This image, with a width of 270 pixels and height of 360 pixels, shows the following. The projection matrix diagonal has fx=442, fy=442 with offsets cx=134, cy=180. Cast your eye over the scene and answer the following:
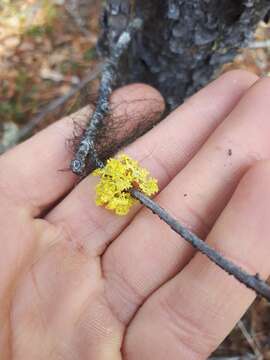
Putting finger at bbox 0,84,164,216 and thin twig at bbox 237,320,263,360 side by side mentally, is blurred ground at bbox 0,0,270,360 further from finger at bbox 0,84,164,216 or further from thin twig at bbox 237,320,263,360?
thin twig at bbox 237,320,263,360

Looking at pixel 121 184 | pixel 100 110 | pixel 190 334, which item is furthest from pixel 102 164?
pixel 190 334

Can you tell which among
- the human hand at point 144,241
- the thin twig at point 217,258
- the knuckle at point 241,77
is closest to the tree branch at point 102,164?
the thin twig at point 217,258

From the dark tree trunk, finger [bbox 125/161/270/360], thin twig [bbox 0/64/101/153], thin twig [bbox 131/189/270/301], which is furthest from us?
thin twig [bbox 0/64/101/153]

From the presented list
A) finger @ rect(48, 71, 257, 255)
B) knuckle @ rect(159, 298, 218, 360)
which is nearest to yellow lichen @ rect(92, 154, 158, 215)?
finger @ rect(48, 71, 257, 255)

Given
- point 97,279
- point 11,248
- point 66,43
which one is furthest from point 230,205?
point 66,43

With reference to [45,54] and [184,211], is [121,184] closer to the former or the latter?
[184,211]

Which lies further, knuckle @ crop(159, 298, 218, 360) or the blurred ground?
the blurred ground

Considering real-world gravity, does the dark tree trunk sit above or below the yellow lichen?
above

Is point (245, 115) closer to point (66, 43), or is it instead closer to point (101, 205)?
point (101, 205)
